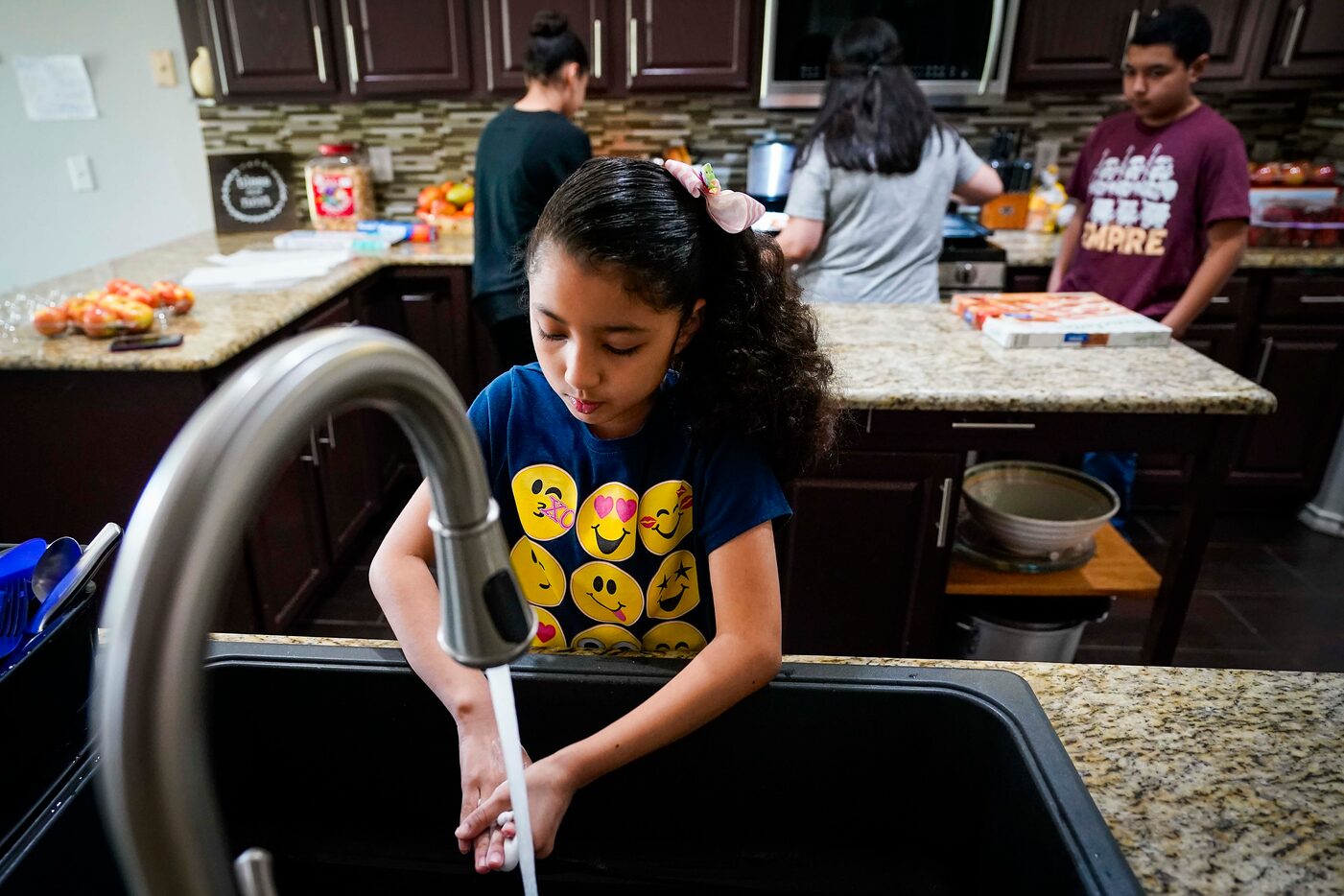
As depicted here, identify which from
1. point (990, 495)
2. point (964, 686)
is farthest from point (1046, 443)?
point (964, 686)

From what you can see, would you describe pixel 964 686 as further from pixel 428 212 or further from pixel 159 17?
pixel 159 17

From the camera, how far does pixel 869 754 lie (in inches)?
30.0

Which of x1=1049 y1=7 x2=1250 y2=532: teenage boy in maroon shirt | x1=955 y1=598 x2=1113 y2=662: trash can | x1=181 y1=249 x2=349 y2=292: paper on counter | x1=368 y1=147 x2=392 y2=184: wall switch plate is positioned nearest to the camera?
x1=955 y1=598 x2=1113 y2=662: trash can

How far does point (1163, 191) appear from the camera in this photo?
2.24 m

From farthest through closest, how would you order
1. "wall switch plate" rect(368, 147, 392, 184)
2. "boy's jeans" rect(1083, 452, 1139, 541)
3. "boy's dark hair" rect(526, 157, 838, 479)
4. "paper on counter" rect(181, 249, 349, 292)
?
"wall switch plate" rect(368, 147, 392, 184)
"boy's jeans" rect(1083, 452, 1139, 541)
"paper on counter" rect(181, 249, 349, 292)
"boy's dark hair" rect(526, 157, 838, 479)

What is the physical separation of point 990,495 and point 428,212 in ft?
7.65

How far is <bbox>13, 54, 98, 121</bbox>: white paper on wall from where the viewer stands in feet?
10.4

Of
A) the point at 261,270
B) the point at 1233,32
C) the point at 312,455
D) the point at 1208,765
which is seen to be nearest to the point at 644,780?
the point at 1208,765

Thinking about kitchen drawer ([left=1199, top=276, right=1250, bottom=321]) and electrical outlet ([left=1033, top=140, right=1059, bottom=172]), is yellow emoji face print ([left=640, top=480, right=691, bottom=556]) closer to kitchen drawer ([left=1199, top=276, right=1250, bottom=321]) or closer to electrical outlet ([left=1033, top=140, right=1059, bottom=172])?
kitchen drawer ([left=1199, top=276, right=1250, bottom=321])

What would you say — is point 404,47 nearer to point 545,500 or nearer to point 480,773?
point 545,500

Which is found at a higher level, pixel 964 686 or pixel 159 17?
pixel 159 17

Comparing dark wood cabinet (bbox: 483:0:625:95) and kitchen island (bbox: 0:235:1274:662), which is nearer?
kitchen island (bbox: 0:235:1274:662)

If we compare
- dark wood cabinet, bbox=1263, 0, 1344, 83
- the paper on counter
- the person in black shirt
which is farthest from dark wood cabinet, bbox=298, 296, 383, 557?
dark wood cabinet, bbox=1263, 0, 1344, 83

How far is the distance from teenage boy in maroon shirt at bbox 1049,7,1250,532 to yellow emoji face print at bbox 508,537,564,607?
6.19 feet
